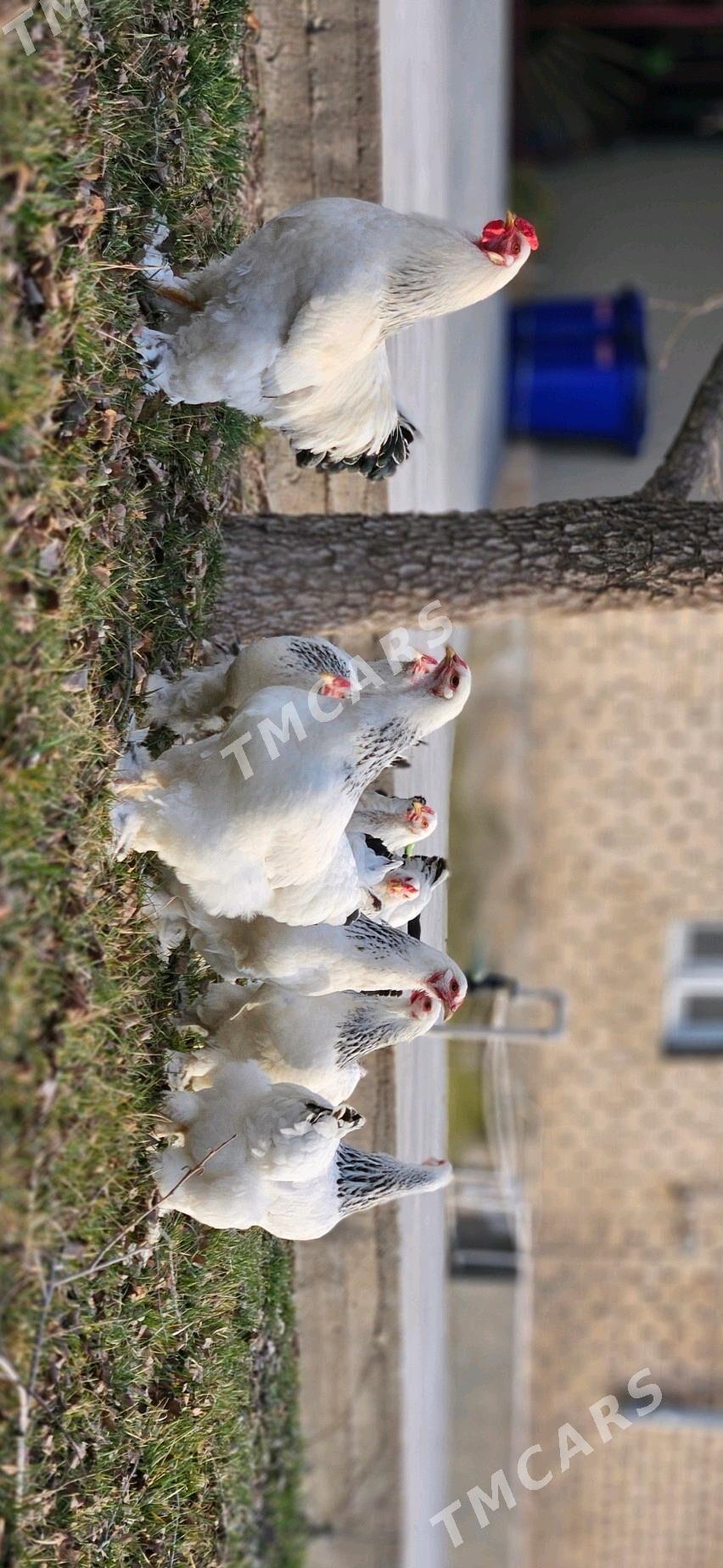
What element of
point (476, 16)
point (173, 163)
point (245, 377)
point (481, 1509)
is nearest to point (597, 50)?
point (476, 16)

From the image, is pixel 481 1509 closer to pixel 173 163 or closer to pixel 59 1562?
pixel 59 1562

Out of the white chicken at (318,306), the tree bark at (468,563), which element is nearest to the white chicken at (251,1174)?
the tree bark at (468,563)

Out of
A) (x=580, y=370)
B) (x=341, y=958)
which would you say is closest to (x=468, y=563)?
(x=341, y=958)

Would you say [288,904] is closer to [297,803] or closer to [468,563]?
[297,803]

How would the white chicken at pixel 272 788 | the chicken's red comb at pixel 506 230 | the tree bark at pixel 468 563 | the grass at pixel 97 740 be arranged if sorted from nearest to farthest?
the grass at pixel 97 740 → the white chicken at pixel 272 788 → the chicken's red comb at pixel 506 230 → the tree bark at pixel 468 563

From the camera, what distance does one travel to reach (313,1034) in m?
2.48

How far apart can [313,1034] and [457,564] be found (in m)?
1.15

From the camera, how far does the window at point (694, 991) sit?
7031 mm

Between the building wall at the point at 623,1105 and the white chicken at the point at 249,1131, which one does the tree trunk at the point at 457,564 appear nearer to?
the white chicken at the point at 249,1131

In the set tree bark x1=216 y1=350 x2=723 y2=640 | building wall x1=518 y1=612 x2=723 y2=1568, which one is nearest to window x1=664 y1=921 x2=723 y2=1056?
building wall x1=518 y1=612 x2=723 y2=1568

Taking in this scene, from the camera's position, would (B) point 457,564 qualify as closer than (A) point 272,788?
No

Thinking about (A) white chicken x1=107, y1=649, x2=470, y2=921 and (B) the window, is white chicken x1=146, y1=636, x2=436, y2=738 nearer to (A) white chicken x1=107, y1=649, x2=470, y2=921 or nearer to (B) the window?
(A) white chicken x1=107, y1=649, x2=470, y2=921

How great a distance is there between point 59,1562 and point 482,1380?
476cm

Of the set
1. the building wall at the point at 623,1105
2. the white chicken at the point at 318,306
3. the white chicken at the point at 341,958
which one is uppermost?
the white chicken at the point at 318,306
